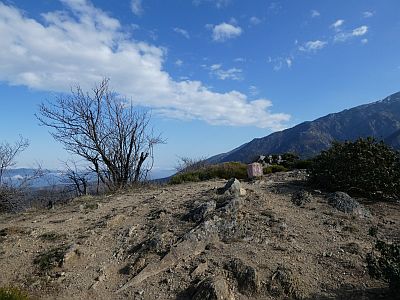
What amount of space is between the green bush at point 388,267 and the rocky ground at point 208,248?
197 millimetres

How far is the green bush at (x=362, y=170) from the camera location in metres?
8.43

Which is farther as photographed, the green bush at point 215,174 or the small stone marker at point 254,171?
the green bush at point 215,174

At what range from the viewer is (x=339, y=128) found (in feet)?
436

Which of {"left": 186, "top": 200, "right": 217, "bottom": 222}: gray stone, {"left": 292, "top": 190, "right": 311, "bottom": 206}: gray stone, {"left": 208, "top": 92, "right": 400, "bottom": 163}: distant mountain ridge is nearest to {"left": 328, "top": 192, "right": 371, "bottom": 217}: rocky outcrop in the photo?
{"left": 292, "top": 190, "right": 311, "bottom": 206}: gray stone

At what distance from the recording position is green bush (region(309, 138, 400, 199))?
8430 mm

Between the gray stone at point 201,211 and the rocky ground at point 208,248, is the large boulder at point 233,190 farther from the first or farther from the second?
the gray stone at point 201,211

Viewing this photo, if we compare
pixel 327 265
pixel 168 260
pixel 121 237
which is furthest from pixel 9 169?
pixel 327 265

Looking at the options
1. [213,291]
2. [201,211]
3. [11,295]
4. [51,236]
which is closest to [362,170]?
[201,211]

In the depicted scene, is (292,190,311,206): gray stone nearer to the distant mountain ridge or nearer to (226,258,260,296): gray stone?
(226,258,260,296): gray stone

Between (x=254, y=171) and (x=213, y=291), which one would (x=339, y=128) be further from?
(x=213, y=291)

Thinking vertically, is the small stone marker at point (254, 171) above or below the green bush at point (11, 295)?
above

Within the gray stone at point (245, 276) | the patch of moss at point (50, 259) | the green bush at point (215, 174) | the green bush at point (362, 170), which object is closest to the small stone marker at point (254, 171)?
the green bush at point (215, 174)

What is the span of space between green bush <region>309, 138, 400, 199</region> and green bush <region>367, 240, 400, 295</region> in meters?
3.47

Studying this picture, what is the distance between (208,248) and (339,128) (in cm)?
13399
